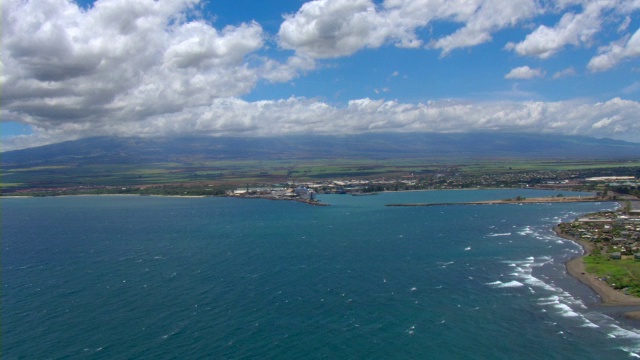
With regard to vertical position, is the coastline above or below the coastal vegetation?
below

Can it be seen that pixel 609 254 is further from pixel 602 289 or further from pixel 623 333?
pixel 623 333

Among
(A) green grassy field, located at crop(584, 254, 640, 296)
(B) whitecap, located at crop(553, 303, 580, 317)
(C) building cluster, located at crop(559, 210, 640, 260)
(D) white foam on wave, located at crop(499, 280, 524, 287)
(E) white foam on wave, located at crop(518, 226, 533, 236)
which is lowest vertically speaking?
(B) whitecap, located at crop(553, 303, 580, 317)

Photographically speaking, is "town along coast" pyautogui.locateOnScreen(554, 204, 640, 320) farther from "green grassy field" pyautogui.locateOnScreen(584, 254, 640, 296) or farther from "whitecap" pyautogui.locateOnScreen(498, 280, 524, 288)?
"whitecap" pyautogui.locateOnScreen(498, 280, 524, 288)

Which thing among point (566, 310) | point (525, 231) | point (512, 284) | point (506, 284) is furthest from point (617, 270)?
point (525, 231)

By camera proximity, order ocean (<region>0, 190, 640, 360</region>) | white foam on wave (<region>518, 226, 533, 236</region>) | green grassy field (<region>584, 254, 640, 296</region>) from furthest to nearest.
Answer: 1. white foam on wave (<region>518, 226, 533, 236</region>)
2. green grassy field (<region>584, 254, 640, 296</region>)
3. ocean (<region>0, 190, 640, 360</region>)

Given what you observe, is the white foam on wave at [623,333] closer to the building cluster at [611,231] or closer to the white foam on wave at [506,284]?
the white foam on wave at [506,284]

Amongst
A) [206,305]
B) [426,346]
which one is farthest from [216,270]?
[426,346]

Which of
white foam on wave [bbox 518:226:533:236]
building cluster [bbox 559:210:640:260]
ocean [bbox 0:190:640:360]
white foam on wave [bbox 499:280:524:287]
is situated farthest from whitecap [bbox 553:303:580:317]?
white foam on wave [bbox 518:226:533:236]

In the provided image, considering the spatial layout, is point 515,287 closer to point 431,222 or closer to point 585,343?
point 585,343

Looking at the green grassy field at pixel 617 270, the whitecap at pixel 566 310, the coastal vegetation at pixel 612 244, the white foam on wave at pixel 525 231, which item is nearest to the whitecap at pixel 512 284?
the whitecap at pixel 566 310
